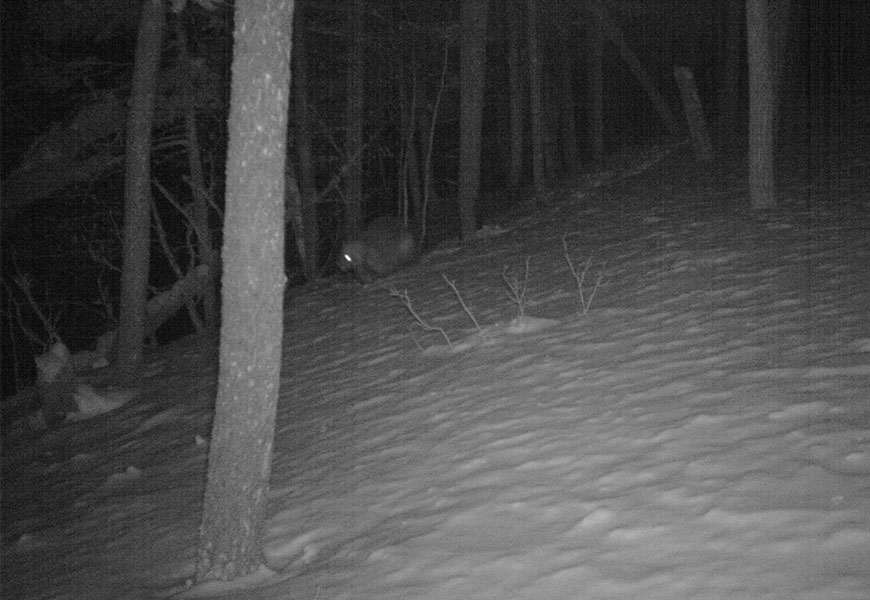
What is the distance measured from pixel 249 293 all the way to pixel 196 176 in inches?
511

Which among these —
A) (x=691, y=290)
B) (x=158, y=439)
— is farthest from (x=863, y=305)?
(x=158, y=439)

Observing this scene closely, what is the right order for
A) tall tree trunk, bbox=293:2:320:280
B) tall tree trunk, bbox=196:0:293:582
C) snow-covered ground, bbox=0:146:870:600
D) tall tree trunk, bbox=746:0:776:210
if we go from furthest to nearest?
tall tree trunk, bbox=293:2:320:280 < tall tree trunk, bbox=746:0:776:210 < tall tree trunk, bbox=196:0:293:582 < snow-covered ground, bbox=0:146:870:600

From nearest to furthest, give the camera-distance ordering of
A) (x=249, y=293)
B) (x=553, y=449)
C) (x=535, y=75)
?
(x=249, y=293)
(x=553, y=449)
(x=535, y=75)

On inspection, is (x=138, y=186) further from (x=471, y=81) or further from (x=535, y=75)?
(x=535, y=75)

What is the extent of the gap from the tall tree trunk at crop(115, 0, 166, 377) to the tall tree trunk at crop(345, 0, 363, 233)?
A: 5.37 meters

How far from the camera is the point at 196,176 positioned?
17469 millimetres

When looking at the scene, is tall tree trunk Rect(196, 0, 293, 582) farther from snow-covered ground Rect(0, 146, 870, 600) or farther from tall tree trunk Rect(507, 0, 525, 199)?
tall tree trunk Rect(507, 0, 525, 199)

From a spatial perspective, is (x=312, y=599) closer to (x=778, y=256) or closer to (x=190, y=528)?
(x=190, y=528)

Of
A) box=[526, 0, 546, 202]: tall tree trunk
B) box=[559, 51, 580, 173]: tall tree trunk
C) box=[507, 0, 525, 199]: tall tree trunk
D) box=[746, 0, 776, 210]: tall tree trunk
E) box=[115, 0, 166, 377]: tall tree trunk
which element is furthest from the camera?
box=[559, 51, 580, 173]: tall tree trunk

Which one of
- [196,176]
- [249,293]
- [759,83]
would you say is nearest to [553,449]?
[249,293]

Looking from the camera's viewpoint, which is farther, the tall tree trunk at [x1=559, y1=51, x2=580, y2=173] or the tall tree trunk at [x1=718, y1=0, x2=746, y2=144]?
the tall tree trunk at [x1=559, y1=51, x2=580, y2=173]

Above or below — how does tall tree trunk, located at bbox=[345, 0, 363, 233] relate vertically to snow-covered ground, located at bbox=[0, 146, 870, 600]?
above

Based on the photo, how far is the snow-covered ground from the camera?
13.9 feet

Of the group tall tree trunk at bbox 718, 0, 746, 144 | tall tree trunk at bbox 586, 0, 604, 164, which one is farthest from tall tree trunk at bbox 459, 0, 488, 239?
tall tree trunk at bbox 586, 0, 604, 164
